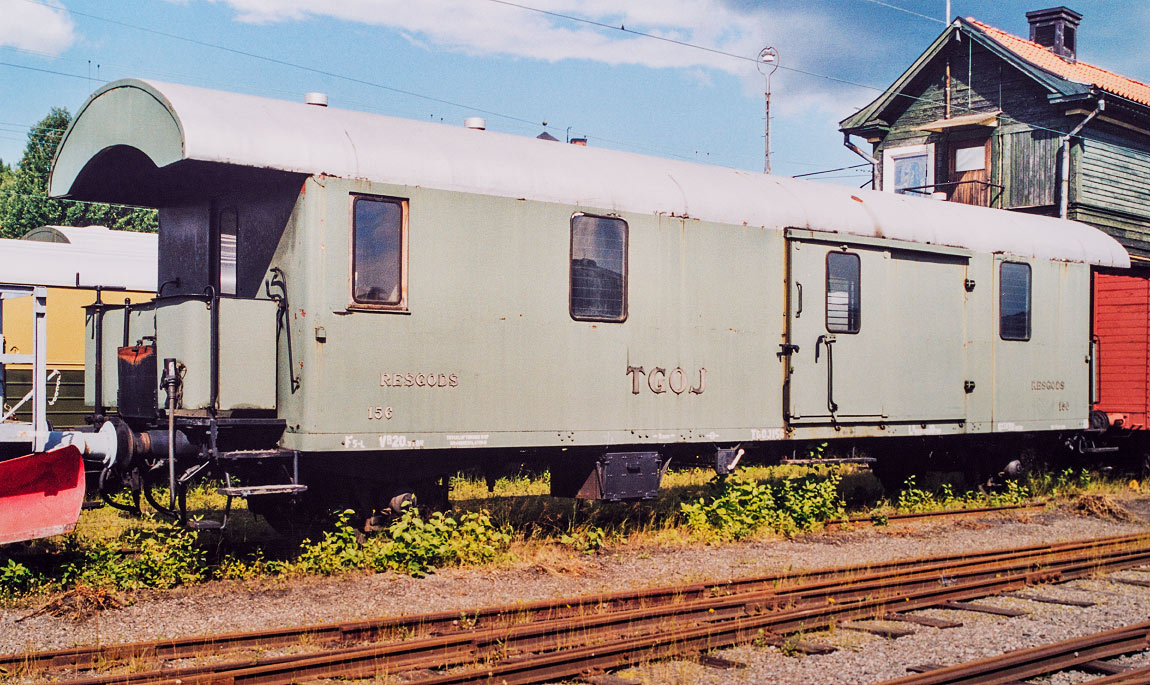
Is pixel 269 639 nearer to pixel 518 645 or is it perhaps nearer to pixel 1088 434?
pixel 518 645

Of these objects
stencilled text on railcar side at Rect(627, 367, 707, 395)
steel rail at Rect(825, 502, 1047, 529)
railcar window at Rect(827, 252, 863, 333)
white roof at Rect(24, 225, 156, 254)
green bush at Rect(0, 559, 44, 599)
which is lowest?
steel rail at Rect(825, 502, 1047, 529)

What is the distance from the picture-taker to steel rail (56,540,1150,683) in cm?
593

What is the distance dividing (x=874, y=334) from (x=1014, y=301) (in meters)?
2.65

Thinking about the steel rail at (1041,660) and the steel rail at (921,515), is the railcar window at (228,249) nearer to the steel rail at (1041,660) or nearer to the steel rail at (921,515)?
the steel rail at (1041,660)

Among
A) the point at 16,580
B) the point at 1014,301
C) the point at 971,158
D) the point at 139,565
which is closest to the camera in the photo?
the point at 16,580

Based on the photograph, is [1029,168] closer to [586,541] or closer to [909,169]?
[909,169]

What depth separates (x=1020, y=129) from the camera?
24.2 metres

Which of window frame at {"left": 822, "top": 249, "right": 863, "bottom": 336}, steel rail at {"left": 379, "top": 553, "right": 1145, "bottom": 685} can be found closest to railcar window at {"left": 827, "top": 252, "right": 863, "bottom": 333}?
window frame at {"left": 822, "top": 249, "right": 863, "bottom": 336}

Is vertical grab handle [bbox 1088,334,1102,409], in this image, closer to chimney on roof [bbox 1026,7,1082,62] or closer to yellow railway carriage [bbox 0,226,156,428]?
yellow railway carriage [bbox 0,226,156,428]

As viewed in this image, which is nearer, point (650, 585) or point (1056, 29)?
point (650, 585)

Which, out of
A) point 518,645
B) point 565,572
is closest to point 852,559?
point 565,572

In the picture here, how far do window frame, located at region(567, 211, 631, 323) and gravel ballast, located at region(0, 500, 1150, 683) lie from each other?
212 cm

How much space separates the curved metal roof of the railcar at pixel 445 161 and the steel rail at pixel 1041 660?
5.14 m

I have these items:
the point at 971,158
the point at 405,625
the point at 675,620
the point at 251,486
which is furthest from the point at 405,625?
the point at 971,158
